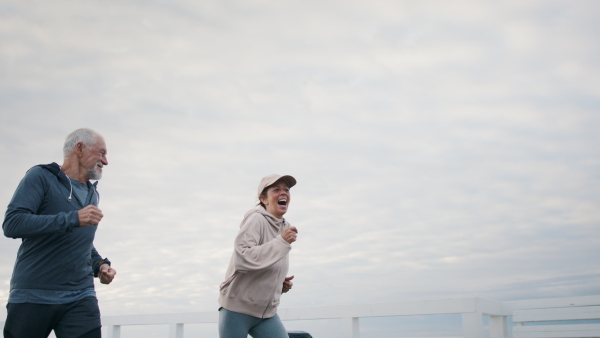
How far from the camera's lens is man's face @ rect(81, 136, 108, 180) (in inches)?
159

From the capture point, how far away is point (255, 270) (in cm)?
405

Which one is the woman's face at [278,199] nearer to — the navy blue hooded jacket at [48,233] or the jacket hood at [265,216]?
the jacket hood at [265,216]

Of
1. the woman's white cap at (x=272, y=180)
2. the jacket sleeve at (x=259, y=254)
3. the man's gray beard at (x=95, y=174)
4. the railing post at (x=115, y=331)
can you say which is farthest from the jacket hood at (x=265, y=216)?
the railing post at (x=115, y=331)

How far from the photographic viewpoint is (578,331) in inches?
241

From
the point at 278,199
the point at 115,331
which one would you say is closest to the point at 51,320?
the point at 278,199

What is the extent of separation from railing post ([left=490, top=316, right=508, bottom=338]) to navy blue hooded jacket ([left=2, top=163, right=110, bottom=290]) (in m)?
4.09

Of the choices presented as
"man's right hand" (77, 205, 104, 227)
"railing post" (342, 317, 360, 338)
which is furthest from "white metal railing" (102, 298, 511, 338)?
"man's right hand" (77, 205, 104, 227)

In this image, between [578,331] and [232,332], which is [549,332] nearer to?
[578,331]

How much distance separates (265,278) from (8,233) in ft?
5.29

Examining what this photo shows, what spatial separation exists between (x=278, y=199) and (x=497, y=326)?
3.14 m

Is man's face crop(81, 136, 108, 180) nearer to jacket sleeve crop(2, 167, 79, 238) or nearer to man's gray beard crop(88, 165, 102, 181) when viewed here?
man's gray beard crop(88, 165, 102, 181)

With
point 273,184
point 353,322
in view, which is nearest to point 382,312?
point 353,322

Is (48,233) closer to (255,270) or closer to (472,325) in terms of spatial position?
(255,270)

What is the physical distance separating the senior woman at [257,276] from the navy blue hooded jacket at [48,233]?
907 mm
